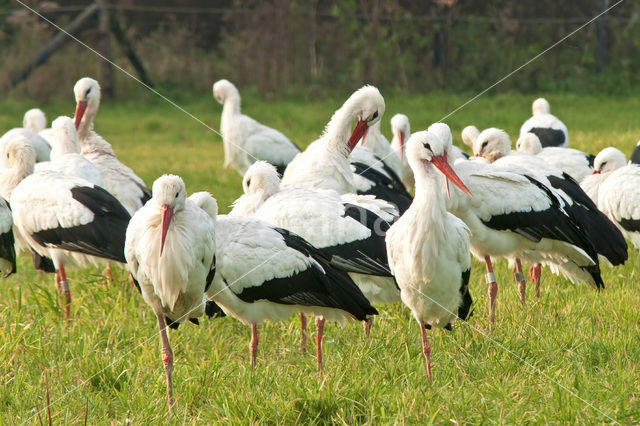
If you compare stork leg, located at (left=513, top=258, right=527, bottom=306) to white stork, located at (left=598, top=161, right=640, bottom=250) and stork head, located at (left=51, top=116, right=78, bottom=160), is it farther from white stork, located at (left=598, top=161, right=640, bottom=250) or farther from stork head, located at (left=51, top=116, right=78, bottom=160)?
stork head, located at (left=51, top=116, right=78, bottom=160)

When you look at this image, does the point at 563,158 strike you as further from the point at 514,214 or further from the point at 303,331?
the point at 303,331

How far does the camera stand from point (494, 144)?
6.40 m

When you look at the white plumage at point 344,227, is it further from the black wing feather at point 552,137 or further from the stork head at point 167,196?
the black wing feather at point 552,137

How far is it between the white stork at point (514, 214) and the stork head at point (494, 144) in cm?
119

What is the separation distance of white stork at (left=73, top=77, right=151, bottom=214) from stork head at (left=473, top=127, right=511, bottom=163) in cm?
252

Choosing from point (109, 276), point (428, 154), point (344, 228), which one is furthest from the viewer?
A: point (109, 276)

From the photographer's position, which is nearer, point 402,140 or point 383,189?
point 383,189

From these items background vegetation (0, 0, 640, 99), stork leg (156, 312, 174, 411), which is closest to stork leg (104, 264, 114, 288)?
stork leg (156, 312, 174, 411)

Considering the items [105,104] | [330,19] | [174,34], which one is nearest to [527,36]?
[330,19]

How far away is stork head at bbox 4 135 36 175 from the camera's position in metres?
6.01

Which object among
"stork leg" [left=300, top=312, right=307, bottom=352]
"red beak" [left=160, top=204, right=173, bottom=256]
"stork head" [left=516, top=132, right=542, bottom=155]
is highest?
"red beak" [left=160, top=204, right=173, bottom=256]

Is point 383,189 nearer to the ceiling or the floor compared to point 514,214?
nearer to the floor

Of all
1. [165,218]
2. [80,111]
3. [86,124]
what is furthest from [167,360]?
[80,111]

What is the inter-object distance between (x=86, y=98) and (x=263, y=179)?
2987 millimetres
